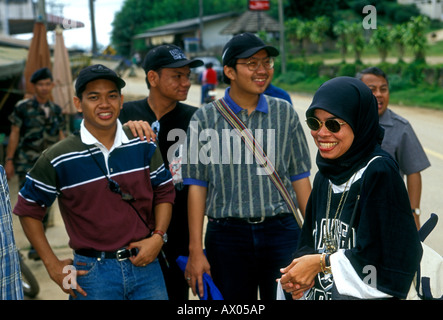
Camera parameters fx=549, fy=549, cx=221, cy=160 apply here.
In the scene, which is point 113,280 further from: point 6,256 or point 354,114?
point 354,114

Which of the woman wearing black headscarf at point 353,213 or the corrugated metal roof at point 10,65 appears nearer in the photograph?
the woman wearing black headscarf at point 353,213

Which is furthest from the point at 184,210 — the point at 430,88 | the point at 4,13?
the point at 4,13

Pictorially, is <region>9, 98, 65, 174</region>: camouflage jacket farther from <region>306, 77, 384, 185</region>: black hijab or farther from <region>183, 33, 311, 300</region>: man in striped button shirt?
<region>306, 77, 384, 185</region>: black hijab

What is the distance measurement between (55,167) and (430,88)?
749 inches

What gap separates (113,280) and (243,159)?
1009mm

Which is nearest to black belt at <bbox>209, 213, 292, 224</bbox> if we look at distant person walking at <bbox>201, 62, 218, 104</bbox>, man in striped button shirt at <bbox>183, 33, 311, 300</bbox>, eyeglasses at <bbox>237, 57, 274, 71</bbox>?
man in striped button shirt at <bbox>183, 33, 311, 300</bbox>

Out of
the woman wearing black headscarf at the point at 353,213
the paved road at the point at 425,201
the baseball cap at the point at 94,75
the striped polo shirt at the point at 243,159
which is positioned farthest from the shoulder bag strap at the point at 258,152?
the paved road at the point at 425,201

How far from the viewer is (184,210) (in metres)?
3.72

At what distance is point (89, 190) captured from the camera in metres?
2.95

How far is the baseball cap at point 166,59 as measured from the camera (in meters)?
3.72

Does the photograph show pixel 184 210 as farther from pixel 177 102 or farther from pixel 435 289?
pixel 435 289

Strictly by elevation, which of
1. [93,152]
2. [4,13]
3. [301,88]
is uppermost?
[4,13]

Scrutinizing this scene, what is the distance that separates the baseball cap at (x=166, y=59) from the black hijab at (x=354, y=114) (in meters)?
1.69

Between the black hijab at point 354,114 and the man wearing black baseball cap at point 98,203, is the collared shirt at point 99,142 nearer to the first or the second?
the man wearing black baseball cap at point 98,203
